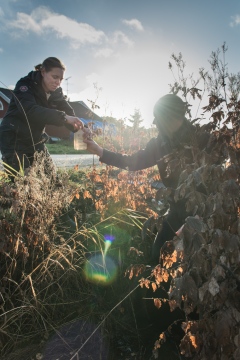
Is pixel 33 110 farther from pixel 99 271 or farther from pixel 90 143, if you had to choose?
pixel 99 271

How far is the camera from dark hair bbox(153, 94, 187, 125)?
2.75 metres

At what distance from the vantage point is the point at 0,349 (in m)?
1.83

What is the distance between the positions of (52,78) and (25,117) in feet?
1.83

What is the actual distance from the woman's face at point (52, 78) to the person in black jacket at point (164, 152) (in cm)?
94

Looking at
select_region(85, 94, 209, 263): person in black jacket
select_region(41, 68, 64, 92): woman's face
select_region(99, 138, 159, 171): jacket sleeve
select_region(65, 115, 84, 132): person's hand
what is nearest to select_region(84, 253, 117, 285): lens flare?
select_region(85, 94, 209, 263): person in black jacket

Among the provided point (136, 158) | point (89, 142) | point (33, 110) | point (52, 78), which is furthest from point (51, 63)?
point (136, 158)

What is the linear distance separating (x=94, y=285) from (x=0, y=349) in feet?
2.68

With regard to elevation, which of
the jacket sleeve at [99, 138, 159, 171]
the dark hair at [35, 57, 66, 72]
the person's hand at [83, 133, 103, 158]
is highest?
the dark hair at [35, 57, 66, 72]

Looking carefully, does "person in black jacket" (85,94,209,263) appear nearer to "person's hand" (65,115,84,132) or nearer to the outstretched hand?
the outstretched hand

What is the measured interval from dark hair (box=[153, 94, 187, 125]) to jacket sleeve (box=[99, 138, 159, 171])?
0.44m

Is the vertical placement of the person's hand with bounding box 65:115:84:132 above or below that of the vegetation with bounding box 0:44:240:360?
above

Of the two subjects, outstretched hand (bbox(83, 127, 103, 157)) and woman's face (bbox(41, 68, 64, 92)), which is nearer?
outstretched hand (bbox(83, 127, 103, 157))

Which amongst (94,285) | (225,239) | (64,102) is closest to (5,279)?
(94,285)

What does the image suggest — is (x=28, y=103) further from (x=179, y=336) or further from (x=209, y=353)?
(x=209, y=353)
